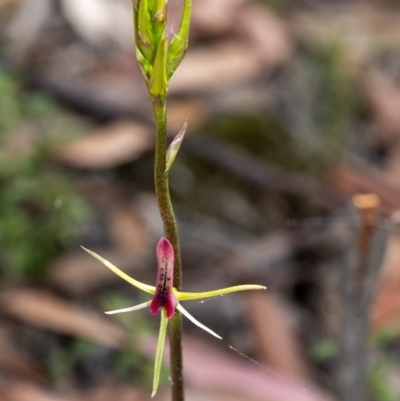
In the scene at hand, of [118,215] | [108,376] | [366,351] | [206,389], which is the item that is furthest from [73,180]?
[366,351]

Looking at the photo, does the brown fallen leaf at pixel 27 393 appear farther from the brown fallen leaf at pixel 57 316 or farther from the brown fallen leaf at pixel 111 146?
the brown fallen leaf at pixel 111 146

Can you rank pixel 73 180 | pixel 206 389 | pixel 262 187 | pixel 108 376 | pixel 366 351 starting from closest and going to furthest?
pixel 366 351
pixel 206 389
pixel 108 376
pixel 73 180
pixel 262 187

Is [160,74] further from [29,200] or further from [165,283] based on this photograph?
[29,200]

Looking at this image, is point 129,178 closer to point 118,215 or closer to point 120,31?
point 118,215

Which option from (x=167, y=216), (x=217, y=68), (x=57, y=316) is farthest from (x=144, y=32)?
(x=217, y=68)

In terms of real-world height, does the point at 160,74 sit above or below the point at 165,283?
above

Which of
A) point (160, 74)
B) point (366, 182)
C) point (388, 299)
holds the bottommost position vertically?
point (388, 299)

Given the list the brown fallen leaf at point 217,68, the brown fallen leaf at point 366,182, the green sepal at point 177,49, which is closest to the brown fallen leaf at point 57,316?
the brown fallen leaf at point 366,182
